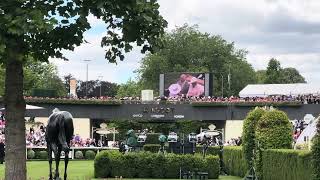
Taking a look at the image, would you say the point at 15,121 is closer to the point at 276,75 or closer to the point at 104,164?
the point at 104,164

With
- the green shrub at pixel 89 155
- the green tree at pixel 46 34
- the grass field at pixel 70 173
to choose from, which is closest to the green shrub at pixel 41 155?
the green shrub at pixel 89 155

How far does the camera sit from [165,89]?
3049 inches

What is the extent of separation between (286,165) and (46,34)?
42.9ft

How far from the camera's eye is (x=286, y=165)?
68.9ft

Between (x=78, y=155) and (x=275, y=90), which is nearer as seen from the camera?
(x=78, y=155)

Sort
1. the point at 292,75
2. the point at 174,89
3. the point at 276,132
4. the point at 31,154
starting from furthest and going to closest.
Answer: the point at 292,75
the point at 174,89
the point at 31,154
the point at 276,132

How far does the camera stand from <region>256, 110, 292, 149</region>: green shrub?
23.8 metres

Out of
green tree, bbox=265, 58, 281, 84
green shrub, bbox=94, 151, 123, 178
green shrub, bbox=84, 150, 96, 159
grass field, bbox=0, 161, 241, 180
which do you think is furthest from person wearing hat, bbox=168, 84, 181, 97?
green tree, bbox=265, 58, 281, 84

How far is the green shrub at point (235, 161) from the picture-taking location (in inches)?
1122

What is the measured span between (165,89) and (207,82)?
18.8 feet

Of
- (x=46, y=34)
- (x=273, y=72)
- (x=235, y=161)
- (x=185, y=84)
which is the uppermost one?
(x=273, y=72)

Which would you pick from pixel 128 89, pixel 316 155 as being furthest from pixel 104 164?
pixel 128 89

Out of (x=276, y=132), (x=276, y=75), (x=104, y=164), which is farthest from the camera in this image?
(x=276, y=75)

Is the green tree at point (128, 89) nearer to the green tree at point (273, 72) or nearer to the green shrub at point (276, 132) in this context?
the green tree at point (273, 72)
